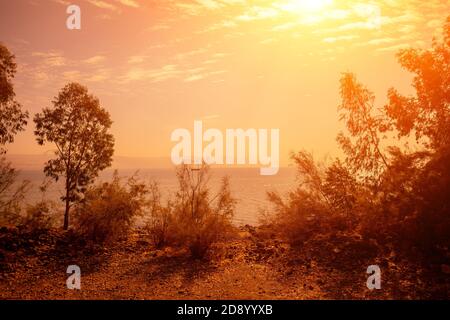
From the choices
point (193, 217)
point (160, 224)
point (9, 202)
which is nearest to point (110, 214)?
point (160, 224)

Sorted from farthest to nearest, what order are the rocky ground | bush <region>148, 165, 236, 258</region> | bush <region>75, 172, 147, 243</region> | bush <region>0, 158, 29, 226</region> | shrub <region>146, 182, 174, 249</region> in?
→ bush <region>0, 158, 29, 226</region> → bush <region>75, 172, 147, 243</region> → shrub <region>146, 182, 174, 249</region> → bush <region>148, 165, 236, 258</region> → the rocky ground

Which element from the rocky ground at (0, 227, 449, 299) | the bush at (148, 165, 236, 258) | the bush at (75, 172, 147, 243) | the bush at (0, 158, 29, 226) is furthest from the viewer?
the bush at (0, 158, 29, 226)

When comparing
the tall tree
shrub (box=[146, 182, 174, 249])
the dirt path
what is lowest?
the dirt path

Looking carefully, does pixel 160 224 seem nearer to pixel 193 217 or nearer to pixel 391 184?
pixel 193 217

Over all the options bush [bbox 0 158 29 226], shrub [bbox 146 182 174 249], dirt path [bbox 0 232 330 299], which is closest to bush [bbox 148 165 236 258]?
shrub [bbox 146 182 174 249]

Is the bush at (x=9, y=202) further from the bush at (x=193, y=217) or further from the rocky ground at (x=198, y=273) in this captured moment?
the bush at (x=193, y=217)

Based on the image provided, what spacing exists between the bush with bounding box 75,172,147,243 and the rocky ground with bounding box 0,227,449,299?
83 centimetres

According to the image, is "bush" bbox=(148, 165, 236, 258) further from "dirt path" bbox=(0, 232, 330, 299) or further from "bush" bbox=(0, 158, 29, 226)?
"bush" bbox=(0, 158, 29, 226)

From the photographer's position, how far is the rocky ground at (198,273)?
962cm

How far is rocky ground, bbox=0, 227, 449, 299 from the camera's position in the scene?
31.6ft

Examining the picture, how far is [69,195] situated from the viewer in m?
21.8

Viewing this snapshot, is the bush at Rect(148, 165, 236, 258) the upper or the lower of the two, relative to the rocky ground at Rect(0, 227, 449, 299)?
upper

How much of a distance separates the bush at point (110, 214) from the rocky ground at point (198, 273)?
831 millimetres
